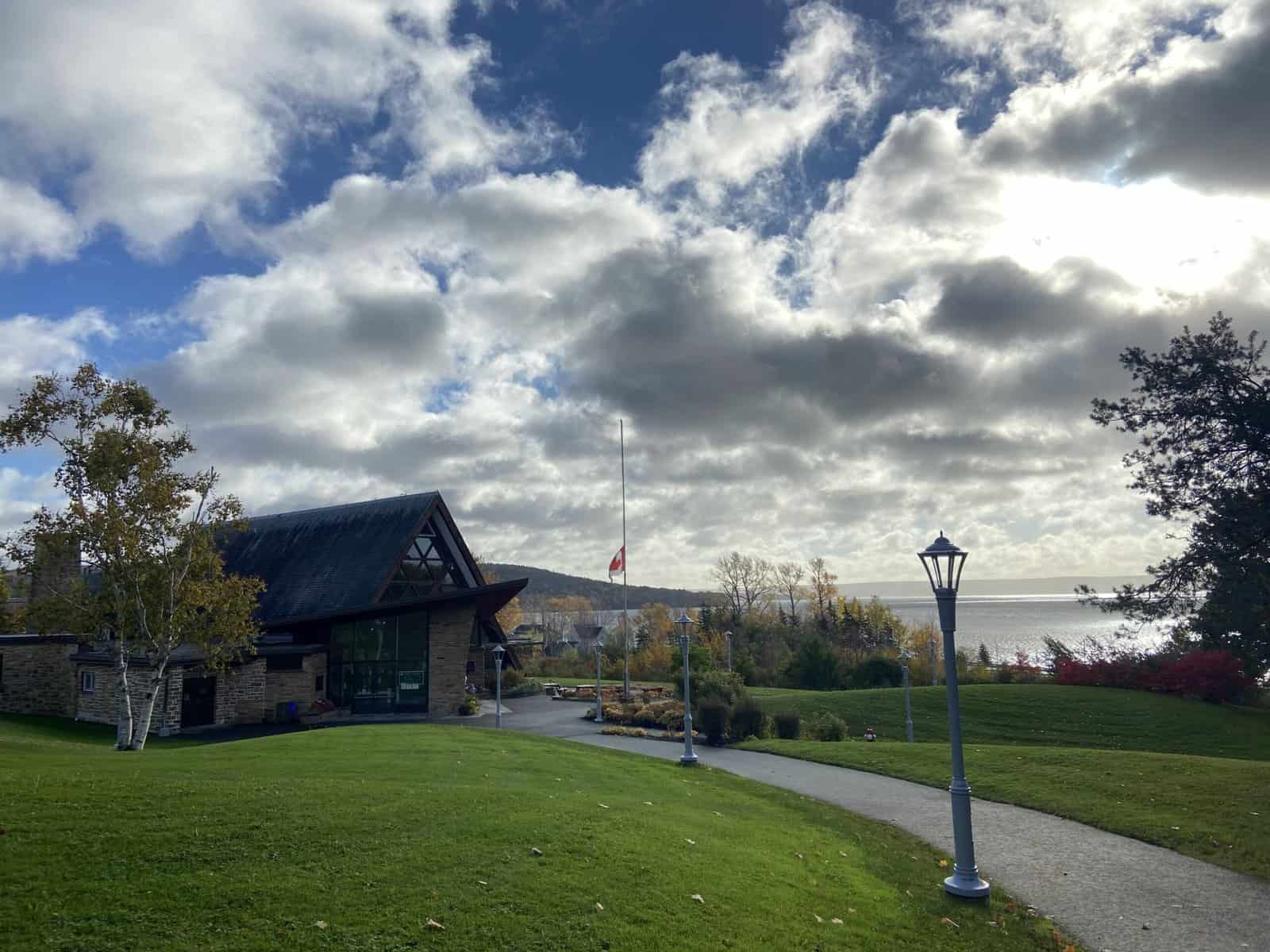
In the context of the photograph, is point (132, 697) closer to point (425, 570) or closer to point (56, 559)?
point (56, 559)

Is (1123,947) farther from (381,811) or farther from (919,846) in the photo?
(381,811)

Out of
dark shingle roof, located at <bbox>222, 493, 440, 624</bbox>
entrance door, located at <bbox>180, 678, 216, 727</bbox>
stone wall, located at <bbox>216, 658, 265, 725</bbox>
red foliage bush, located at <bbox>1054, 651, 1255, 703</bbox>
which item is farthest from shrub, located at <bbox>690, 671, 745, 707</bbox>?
red foliage bush, located at <bbox>1054, 651, 1255, 703</bbox>

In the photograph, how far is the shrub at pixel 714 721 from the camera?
26.0 metres

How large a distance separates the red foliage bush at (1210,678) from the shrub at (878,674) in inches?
510

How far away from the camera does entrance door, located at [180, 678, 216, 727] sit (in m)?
27.6

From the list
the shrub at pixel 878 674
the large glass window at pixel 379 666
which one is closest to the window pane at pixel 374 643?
the large glass window at pixel 379 666

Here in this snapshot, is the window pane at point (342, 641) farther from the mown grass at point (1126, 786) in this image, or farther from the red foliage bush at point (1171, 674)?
the red foliage bush at point (1171, 674)

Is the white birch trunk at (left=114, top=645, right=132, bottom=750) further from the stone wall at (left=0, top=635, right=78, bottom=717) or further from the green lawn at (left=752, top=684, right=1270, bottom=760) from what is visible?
the green lawn at (left=752, top=684, right=1270, bottom=760)

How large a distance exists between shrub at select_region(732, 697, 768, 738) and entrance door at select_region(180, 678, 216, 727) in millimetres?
18408

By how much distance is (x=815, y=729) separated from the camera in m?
28.4

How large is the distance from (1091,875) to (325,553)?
1275 inches

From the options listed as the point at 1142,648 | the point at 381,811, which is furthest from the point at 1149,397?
the point at 1142,648

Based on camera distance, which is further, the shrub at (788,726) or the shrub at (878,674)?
the shrub at (878,674)

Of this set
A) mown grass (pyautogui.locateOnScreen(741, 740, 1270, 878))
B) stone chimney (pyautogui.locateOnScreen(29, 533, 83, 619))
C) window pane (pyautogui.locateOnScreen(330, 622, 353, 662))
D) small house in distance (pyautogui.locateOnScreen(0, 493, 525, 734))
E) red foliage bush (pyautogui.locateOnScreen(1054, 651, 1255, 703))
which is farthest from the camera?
red foliage bush (pyautogui.locateOnScreen(1054, 651, 1255, 703))
